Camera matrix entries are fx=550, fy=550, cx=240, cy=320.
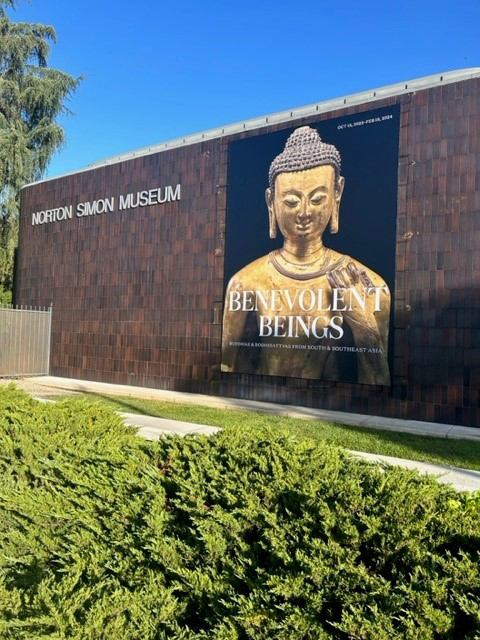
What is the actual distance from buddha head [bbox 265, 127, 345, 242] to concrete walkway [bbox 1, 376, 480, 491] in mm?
4246

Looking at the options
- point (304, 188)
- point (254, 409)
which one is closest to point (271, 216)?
point (304, 188)

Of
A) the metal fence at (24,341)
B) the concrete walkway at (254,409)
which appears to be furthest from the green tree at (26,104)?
the concrete walkway at (254,409)

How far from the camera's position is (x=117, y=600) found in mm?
2162

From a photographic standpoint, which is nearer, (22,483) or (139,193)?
(22,483)

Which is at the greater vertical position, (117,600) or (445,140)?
(445,140)

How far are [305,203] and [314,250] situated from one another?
1190 millimetres

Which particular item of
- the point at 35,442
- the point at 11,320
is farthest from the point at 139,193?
the point at 35,442

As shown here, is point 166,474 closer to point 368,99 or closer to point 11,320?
point 368,99

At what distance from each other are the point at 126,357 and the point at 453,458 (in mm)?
11193

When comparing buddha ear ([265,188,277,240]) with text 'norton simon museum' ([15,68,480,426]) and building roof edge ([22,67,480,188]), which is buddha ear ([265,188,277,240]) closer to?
text 'norton simon museum' ([15,68,480,426])

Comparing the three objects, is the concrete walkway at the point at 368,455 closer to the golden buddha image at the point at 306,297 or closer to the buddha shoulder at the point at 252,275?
the golden buddha image at the point at 306,297

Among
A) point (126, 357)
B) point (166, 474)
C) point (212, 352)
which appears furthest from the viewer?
point (126, 357)

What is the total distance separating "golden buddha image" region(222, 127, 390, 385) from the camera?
12164 mm

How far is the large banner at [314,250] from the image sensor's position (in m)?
12.1
